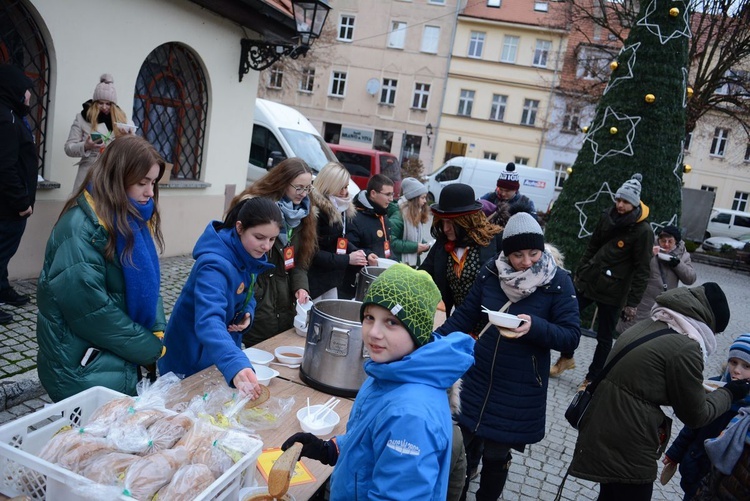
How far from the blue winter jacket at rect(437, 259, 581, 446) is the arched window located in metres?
4.85

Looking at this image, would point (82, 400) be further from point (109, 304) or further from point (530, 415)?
point (530, 415)

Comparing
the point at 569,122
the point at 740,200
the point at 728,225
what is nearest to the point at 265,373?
the point at 728,225

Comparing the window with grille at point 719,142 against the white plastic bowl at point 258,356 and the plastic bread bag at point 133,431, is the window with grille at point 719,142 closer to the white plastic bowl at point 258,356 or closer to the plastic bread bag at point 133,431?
the white plastic bowl at point 258,356

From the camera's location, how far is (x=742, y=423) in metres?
2.57

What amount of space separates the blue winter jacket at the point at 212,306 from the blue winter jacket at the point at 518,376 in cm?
125

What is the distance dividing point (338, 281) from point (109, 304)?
2.13m

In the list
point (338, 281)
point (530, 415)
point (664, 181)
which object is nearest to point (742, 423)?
point (530, 415)

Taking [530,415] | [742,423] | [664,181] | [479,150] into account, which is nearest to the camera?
[742,423]

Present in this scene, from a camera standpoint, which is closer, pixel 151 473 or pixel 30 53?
pixel 151 473

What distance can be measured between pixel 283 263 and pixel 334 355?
41.7 inches

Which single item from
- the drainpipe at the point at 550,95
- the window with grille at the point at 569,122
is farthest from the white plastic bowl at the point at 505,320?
the window with grille at the point at 569,122

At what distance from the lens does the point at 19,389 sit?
3.65m

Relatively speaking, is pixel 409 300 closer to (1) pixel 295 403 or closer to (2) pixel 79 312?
(1) pixel 295 403

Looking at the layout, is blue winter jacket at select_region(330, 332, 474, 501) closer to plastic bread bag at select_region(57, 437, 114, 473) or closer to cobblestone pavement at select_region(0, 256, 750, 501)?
plastic bread bag at select_region(57, 437, 114, 473)
